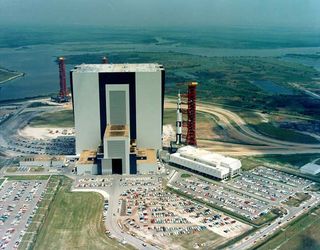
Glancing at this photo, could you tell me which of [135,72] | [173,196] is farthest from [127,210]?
[135,72]

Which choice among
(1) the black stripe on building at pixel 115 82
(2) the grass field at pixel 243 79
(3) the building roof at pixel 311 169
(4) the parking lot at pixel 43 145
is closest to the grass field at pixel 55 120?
(4) the parking lot at pixel 43 145

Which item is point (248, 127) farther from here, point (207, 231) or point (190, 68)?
point (190, 68)

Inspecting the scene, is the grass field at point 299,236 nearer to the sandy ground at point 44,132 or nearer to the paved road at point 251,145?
the paved road at point 251,145

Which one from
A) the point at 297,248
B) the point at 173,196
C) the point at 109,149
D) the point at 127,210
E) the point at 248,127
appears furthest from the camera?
the point at 248,127

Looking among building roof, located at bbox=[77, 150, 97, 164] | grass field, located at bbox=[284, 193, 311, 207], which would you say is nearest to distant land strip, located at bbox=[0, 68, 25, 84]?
building roof, located at bbox=[77, 150, 97, 164]

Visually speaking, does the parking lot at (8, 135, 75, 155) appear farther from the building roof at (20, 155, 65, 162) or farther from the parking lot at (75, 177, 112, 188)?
the parking lot at (75, 177, 112, 188)
